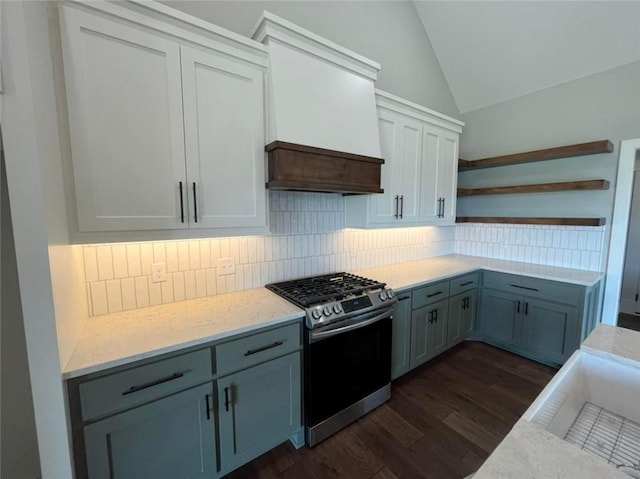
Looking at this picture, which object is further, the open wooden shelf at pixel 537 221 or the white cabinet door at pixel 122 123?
the open wooden shelf at pixel 537 221

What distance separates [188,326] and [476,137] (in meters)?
3.87

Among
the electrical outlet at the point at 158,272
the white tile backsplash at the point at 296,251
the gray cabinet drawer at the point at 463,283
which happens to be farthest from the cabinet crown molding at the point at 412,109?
the electrical outlet at the point at 158,272

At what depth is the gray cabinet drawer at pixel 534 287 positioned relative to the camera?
2.50 metres

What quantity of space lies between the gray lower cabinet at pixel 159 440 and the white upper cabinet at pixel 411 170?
1771 mm

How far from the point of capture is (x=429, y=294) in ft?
8.21

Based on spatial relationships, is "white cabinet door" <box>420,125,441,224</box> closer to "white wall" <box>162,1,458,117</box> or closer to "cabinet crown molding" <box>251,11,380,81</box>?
"white wall" <box>162,1,458,117</box>

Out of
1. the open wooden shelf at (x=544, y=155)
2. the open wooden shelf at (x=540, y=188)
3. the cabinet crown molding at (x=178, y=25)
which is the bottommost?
the open wooden shelf at (x=540, y=188)

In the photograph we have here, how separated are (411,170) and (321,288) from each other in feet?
4.90

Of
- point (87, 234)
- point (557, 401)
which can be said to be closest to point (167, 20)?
point (87, 234)

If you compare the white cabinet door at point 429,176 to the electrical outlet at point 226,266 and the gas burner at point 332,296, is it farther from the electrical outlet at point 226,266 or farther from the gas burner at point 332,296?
the electrical outlet at point 226,266

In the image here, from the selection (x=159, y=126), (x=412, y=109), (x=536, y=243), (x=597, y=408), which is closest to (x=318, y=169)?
(x=159, y=126)

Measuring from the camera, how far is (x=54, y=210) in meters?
1.10

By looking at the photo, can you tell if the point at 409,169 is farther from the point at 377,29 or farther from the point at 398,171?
the point at 377,29

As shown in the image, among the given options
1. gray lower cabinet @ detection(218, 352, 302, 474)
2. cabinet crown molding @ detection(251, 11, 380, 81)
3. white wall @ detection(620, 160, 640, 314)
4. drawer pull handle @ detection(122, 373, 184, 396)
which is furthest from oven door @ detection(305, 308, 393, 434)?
white wall @ detection(620, 160, 640, 314)
